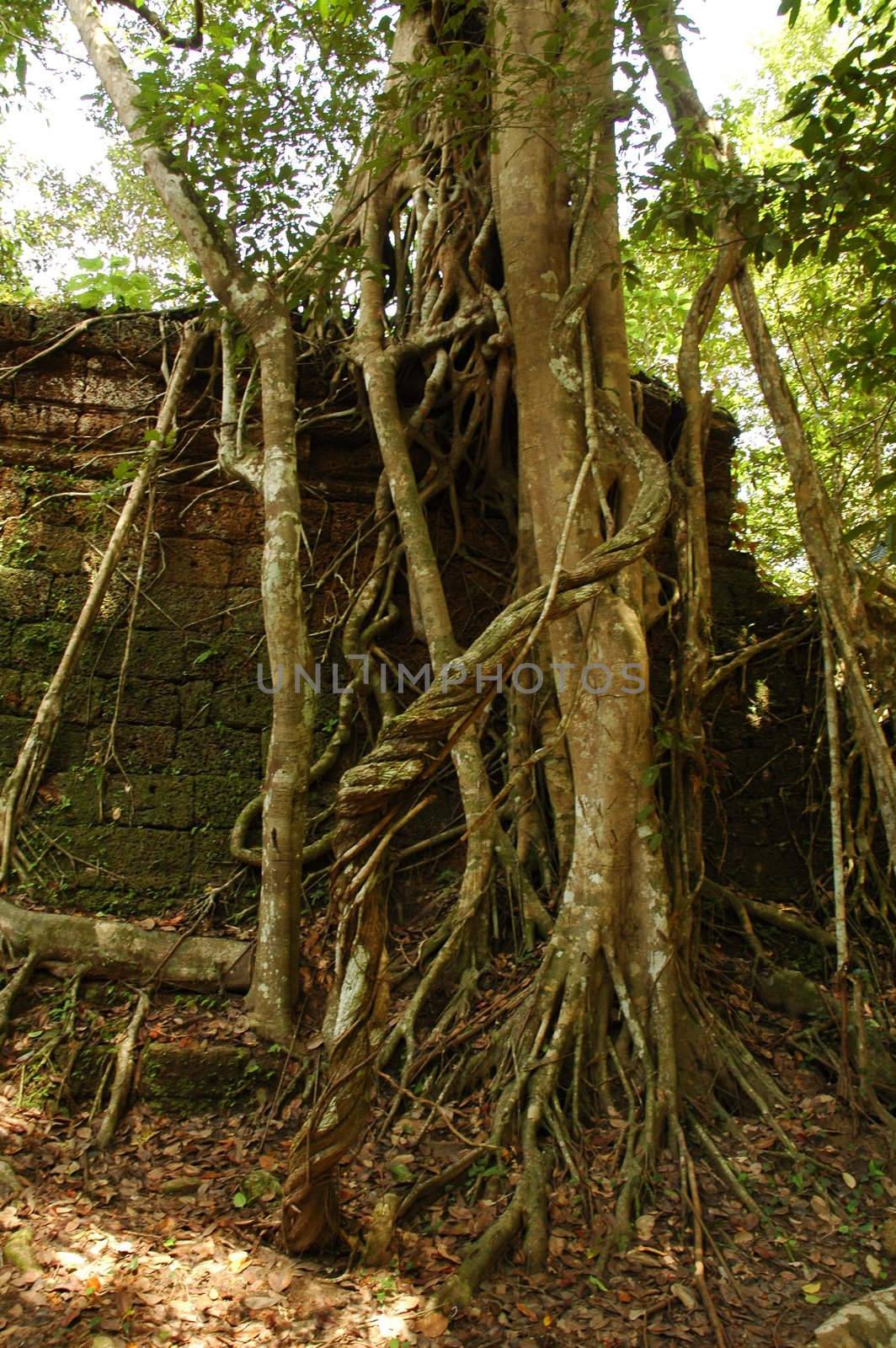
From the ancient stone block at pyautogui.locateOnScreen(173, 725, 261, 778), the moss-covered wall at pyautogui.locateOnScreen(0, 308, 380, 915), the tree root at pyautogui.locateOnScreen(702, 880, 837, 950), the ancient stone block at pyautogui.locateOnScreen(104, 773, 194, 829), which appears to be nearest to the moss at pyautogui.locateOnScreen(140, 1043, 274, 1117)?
the moss-covered wall at pyautogui.locateOnScreen(0, 308, 380, 915)

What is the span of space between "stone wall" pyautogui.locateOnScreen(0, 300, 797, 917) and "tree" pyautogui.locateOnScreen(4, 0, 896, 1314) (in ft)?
1.08

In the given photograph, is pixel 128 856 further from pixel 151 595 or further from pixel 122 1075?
pixel 151 595

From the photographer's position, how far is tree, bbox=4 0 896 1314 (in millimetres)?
2754

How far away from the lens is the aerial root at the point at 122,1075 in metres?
3.07

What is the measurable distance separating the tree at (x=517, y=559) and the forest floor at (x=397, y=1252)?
11cm

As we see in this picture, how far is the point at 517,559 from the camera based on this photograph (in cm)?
436

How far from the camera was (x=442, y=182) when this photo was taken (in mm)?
4809

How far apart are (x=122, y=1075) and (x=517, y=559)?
2643 mm

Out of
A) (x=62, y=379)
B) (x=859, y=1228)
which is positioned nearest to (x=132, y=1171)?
(x=859, y=1228)

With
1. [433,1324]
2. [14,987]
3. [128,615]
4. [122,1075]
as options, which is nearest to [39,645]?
[128,615]

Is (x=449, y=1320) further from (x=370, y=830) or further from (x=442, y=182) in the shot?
(x=442, y=182)

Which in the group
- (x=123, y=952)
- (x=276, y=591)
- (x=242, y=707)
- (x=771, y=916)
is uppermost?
(x=276, y=591)

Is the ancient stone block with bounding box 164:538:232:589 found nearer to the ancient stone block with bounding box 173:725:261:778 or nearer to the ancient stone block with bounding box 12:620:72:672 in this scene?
the ancient stone block with bounding box 12:620:72:672

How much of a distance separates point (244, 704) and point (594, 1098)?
7.40ft
